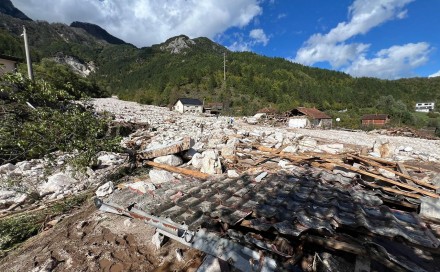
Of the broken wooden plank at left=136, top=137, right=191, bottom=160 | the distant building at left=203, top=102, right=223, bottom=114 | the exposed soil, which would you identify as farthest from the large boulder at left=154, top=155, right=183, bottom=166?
the distant building at left=203, top=102, right=223, bottom=114

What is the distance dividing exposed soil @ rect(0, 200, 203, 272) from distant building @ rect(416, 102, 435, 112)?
96.4 m

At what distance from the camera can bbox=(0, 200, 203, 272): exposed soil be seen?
110 inches

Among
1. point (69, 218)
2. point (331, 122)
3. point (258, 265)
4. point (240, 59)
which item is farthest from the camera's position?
point (240, 59)

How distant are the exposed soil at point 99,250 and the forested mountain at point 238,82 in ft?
133

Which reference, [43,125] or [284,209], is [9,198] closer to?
[43,125]

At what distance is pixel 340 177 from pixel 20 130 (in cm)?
646

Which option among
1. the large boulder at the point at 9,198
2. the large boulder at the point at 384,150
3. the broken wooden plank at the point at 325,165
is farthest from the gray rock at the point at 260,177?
the large boulder at the point at 384,150

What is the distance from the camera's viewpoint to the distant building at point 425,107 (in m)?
72.8

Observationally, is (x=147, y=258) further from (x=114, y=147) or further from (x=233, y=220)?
(x=114, y=147)

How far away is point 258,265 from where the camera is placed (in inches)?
80.9

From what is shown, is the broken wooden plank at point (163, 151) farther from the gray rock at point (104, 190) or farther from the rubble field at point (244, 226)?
the gray rock at point (104, 190)

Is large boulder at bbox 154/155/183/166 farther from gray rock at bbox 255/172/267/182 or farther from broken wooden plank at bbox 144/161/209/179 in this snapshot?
gray rock at bbox 255/172/267/182

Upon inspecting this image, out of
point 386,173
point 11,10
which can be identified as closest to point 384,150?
point 386,173

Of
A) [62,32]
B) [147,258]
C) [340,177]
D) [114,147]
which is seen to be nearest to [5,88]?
[114,147]
